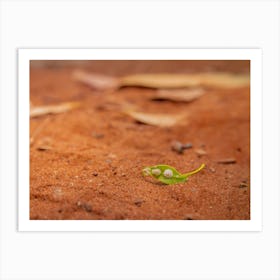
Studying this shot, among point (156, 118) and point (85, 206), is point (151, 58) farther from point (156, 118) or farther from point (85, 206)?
point (85, 206)

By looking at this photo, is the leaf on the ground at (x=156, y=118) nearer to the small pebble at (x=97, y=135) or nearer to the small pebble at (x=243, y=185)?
the small pebble at (x=97, y=135)

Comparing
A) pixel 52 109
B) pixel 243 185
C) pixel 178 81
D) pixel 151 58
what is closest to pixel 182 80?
pixel 178 81

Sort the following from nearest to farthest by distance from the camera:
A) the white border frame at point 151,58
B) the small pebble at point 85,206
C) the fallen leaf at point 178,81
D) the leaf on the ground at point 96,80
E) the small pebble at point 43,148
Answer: the small pebble at point 85,206 → the white border frame at point 151,58 → the small pebble at point 43,148 → the fallen leaf at point 178,81 → the leaf on the ground at point 96,80

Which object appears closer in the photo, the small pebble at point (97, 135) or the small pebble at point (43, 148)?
the small pebble at point (43, 148)

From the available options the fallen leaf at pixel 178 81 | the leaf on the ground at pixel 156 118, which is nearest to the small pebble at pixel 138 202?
the leaf on the ground at pixel 156 118
